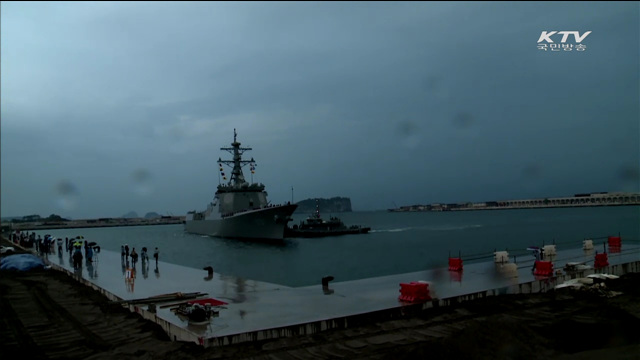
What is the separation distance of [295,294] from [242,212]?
3588 cm

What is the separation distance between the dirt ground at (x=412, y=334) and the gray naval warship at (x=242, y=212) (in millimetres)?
32802

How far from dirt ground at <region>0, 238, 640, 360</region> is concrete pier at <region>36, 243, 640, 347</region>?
0.77 feet

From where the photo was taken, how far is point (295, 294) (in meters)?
11.1

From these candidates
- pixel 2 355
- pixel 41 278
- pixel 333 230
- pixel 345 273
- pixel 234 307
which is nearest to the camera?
pixel 2 355

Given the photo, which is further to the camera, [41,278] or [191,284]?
[41,278]

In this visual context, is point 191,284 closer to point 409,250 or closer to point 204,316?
point 204,316

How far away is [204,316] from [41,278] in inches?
424

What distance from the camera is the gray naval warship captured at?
4384 centimetres

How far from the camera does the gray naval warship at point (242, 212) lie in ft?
144

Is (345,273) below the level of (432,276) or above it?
below

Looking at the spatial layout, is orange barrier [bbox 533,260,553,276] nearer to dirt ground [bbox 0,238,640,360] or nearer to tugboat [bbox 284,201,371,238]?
dirt ground [bbox 0,238,640,360]

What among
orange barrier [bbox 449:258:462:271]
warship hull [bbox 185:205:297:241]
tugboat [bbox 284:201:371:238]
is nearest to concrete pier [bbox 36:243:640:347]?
orange barrier [bbox 449:258:462:271]

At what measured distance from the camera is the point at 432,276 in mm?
13422

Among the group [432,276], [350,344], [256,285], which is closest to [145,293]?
[256,285]
